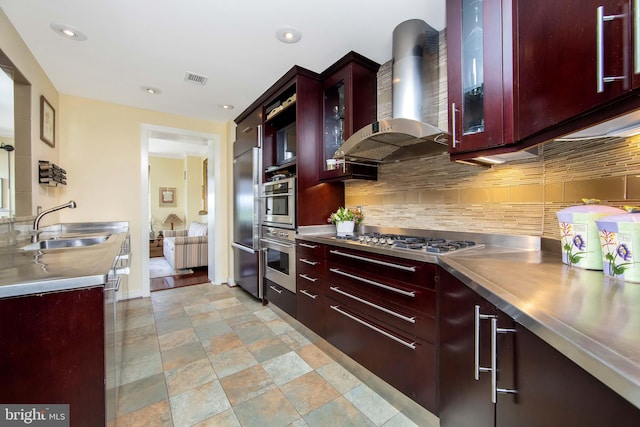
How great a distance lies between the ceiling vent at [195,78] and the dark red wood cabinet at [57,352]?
237 centimetres

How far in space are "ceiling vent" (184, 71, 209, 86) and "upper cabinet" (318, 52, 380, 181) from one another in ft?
3.95

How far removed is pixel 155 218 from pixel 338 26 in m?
6.89

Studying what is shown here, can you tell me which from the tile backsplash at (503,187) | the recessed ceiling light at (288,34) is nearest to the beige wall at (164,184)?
the recessed ceiling light at (288,34)

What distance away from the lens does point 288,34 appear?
194 centimetres

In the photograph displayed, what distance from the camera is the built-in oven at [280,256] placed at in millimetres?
2484

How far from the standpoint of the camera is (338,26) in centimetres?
186

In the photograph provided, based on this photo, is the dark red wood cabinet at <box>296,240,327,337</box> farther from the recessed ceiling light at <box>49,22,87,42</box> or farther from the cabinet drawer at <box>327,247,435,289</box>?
the recessed ceiling light at <box>49,22,87,42</box>

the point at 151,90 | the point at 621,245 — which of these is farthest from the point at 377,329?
the point at 151,90

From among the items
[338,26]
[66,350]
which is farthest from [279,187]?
[66,350]

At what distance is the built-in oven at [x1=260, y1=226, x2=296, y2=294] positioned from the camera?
2.48 meters

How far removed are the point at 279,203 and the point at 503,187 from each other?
1897 mm

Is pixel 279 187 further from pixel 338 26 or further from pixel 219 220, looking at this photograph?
pixel 219 220

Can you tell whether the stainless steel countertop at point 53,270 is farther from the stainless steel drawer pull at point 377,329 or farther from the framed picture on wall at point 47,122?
the framed picture on wall at point 47,122

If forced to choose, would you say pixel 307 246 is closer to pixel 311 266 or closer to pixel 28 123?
pixel 311 266
